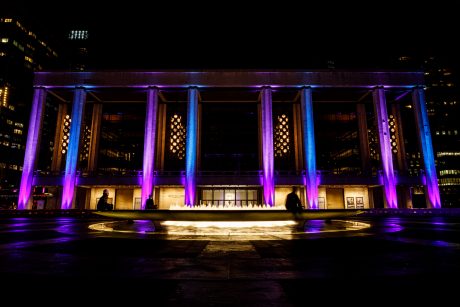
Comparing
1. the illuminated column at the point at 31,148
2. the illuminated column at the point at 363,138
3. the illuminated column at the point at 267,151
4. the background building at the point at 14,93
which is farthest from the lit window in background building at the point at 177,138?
the background building at the point at 14,93

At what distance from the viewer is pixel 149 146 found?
1432 inches

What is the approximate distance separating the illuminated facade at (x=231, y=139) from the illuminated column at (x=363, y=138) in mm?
150

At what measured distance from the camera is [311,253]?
212 inches

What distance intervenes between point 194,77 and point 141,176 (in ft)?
50.4

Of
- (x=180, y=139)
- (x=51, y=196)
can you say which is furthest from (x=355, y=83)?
(x=51, y=196)

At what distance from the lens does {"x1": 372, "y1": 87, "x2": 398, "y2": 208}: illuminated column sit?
34375mm

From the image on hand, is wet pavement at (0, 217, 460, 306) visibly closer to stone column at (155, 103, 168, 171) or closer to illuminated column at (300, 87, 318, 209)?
illuminated column at (300, 87, 318, 209)

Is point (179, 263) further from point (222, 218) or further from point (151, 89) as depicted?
point (151, 89)

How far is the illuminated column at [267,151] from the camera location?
34750mm

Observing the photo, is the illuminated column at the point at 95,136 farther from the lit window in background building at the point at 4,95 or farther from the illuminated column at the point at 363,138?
the lit window in background building at the point at 4,95

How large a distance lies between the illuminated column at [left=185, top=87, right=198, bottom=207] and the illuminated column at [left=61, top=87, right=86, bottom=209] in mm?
14535

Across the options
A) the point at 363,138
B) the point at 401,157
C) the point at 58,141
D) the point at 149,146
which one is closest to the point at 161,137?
the point at 149,146

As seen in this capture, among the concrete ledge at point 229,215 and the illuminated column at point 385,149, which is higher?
the illuminated column at point 385,149

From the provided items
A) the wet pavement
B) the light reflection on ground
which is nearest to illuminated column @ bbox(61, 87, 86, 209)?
the light reflection on ground
